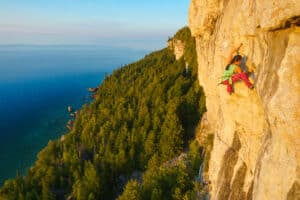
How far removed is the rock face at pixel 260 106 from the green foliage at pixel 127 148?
13.0 metres

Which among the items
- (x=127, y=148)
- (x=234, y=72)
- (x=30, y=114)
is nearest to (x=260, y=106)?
(x=234, y=72)

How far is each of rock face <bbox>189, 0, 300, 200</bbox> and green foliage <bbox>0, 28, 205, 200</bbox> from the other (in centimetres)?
1303

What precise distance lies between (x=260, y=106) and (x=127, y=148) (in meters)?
39.6

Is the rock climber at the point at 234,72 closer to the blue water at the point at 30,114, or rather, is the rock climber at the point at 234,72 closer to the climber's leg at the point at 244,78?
the climber's leg at the point at 244,78

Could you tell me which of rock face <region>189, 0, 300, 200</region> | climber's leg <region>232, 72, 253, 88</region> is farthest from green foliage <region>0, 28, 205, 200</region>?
climber's leg <region>232, 72, 253, 88</region>

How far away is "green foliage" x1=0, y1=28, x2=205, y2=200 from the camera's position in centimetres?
3959

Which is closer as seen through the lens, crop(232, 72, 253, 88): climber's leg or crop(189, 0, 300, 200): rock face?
crop(189, 0, 300, 200): rock face

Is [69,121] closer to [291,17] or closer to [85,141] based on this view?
[85,141]

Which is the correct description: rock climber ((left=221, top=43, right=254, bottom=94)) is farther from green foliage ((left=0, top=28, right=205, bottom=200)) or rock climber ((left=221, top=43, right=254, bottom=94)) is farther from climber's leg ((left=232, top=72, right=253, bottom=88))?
green foliage ((left=0, top=28, right=205, bottom=200))

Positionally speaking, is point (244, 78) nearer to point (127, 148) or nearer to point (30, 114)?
point (127, 148)

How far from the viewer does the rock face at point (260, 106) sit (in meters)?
10.3

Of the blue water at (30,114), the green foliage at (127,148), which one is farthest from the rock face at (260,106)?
the blue water at (30,114)

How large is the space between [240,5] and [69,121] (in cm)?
8534

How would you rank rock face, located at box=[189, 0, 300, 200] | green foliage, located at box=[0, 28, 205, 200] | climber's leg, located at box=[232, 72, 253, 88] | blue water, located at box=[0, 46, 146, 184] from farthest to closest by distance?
blue water, located at box=[0, 46, 146, 184] < green foliage, located at box=[0, 28, 205, 200] < climber's leg, located at box=[232, 72, 253, 88] < rock face, located at box=[189, 0, 300, 200]
